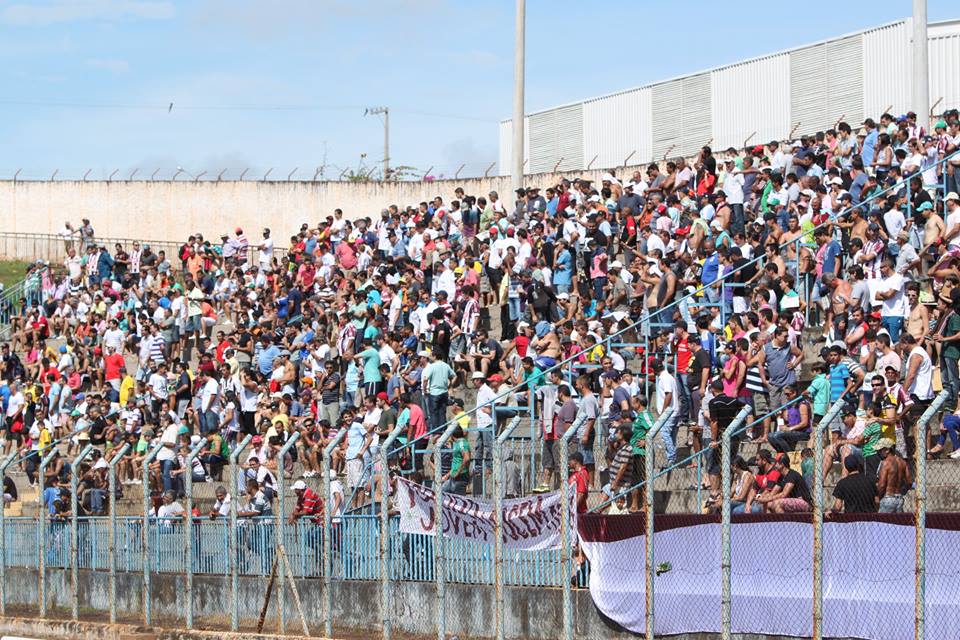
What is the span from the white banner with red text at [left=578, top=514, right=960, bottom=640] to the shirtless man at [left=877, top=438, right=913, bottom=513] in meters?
0.51

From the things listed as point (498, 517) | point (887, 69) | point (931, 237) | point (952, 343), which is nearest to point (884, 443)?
point (952, 343)

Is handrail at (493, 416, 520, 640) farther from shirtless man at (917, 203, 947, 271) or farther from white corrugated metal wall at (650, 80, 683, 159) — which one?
white corrugated metal wall at (650, 80, 683, 159)

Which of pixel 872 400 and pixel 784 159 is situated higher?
pixel 784 159

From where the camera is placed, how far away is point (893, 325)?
19.1 m

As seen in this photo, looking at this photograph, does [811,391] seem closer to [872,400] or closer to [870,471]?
[872,400]

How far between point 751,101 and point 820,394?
2201 centimetres

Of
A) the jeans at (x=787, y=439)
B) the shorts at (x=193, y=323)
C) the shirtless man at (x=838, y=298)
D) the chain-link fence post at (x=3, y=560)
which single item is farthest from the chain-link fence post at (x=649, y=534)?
the shorts at (x=193, y=323)

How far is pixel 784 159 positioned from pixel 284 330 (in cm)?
1032

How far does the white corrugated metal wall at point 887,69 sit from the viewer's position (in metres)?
33.7

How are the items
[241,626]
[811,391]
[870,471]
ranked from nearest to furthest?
[870,471] < [811,391] < [241,626]

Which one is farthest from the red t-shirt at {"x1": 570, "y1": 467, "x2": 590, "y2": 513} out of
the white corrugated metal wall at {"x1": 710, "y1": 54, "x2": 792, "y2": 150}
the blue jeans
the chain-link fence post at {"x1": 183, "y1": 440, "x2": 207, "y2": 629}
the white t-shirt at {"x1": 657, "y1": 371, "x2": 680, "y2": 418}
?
the white corrugated metal wall at {"x1": 710, "y1": 54, "x2": 792, "y2": 150}

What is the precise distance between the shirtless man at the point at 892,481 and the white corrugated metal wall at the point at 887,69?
69.2ft

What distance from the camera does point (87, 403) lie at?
3056 centimetres

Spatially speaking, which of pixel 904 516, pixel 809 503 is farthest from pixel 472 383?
pixel 904 516
